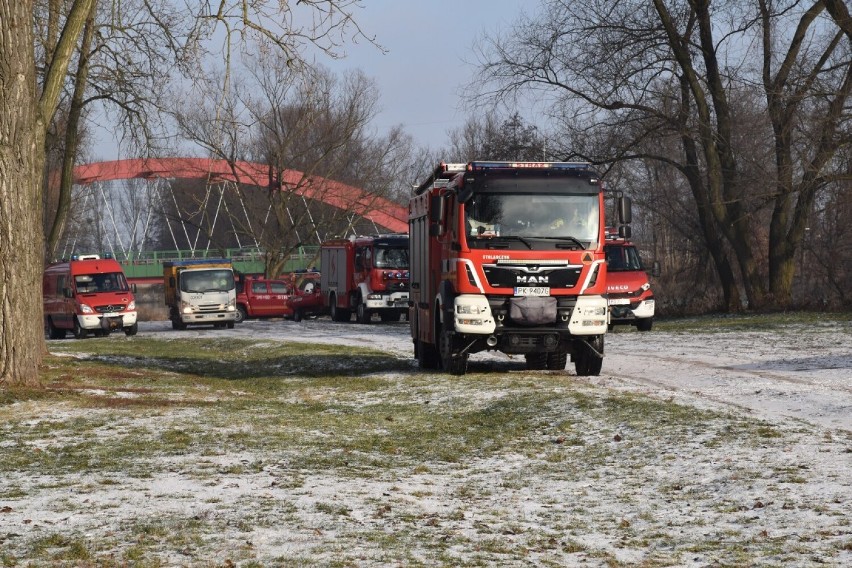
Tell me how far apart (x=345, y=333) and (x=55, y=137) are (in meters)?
9.49

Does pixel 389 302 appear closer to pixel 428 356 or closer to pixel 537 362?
pixel 428 356

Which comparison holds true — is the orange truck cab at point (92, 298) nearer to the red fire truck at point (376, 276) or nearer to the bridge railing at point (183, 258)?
the red fire truck at point (376, 276)

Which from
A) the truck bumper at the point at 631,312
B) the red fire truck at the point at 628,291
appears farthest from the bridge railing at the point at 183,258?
the truck bumper at the point at 631,312

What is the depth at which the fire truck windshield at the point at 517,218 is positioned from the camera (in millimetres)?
17641

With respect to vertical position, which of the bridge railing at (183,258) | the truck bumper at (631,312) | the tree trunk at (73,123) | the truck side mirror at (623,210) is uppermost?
the tree trunk at (73,123)

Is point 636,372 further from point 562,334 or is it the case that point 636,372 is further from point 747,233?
point 747,233

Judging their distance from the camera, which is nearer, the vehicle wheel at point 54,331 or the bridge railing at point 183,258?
the vehicle wheel at point 54,331

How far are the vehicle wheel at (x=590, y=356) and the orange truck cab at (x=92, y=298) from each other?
25780 millimetres

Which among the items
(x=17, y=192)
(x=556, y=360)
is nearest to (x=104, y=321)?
(x=556, y=360)

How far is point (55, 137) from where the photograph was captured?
32.7 metres

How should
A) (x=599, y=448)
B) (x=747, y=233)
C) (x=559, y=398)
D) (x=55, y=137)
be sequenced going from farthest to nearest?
(x=747, y=233)
(x=55, y=137)
(x=559, y=398)
(x=599, y=448)

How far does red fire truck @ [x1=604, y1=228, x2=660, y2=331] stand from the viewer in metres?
29.9

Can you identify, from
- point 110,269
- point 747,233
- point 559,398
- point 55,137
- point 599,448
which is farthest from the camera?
point 110,269

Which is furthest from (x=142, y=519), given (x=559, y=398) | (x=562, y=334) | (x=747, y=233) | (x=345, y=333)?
(x=747, y=233)
